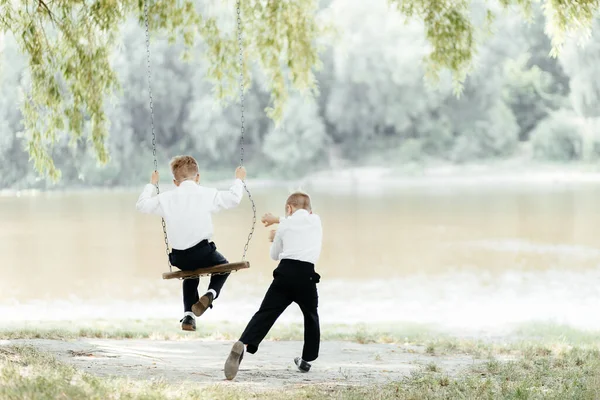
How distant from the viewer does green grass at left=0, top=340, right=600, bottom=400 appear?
481cm

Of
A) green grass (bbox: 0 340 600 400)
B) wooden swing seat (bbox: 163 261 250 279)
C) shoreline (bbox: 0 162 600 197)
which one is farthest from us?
shoreline (bbox: 0 162 600 197)

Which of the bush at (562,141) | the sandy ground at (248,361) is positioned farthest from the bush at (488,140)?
the sandy ground at (248,361)

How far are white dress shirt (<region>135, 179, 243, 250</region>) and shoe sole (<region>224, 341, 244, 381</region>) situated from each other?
0.80 metres

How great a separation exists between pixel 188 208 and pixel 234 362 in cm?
109

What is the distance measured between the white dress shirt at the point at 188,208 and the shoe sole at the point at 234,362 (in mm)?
797

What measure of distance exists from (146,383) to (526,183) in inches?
1819

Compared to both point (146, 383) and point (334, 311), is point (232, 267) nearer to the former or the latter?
point (146, 383)

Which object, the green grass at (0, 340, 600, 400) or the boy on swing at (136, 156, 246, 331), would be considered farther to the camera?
the boy on swing at (136, 156, 246, 331)

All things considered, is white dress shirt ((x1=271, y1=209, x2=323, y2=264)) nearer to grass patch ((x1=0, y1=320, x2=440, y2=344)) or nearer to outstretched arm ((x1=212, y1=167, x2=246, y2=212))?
outstretched arm ((x1=212, y1=167, x2=246, y2=212))

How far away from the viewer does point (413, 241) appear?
29.7 metres

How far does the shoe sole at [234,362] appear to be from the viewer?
581 centimetres

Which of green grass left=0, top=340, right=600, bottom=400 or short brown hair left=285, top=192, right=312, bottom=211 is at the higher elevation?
short brown hair left=285, top=192, right=312, bottom=211

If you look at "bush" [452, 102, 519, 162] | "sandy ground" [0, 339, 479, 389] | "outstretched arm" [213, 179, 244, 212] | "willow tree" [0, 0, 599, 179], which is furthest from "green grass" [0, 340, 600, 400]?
"bush" [452, 102, 519, 162]

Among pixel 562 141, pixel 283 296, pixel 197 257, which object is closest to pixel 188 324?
pixel 197 257
